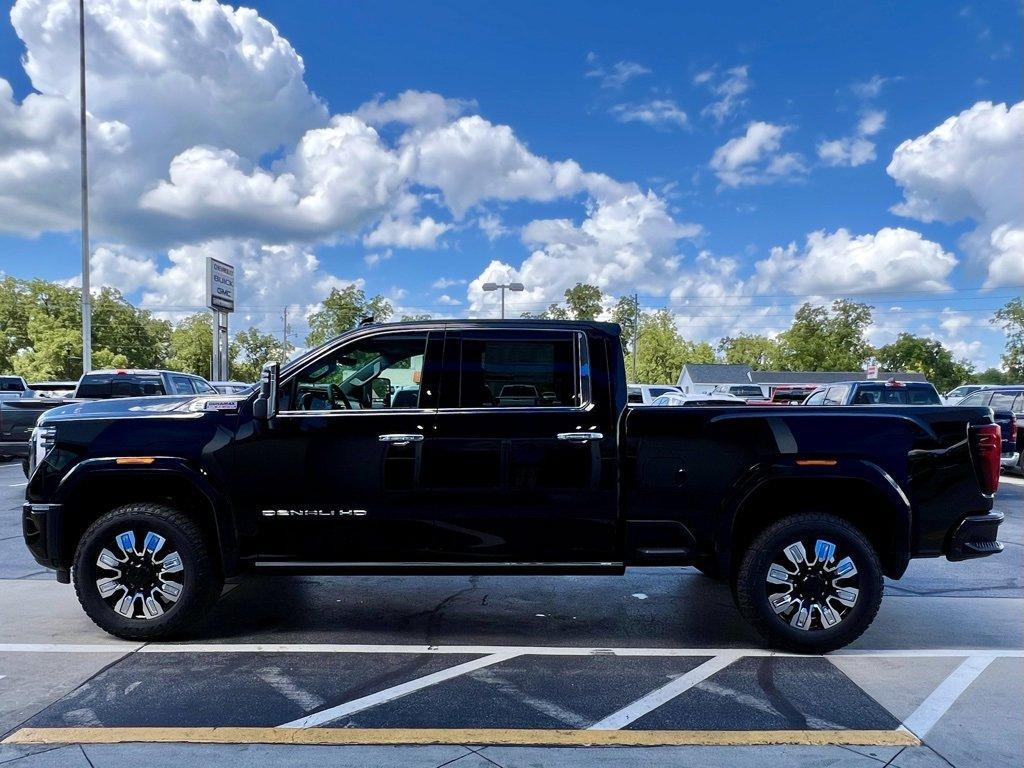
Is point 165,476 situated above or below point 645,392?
below

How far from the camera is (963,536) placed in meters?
4.61

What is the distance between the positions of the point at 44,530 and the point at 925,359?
12322cm

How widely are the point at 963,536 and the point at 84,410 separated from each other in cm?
575

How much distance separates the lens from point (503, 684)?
4078mm

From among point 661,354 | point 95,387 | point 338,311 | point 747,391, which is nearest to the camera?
point 95,387

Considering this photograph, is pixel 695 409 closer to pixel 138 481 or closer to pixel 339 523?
pixel 339 523

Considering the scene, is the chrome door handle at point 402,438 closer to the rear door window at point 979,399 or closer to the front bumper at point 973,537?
A: the front bumper at point 973,537

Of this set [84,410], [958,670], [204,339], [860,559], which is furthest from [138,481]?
[204,339]

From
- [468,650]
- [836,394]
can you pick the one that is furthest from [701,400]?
[468,650]

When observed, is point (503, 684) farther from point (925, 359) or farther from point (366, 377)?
point (925, 359)

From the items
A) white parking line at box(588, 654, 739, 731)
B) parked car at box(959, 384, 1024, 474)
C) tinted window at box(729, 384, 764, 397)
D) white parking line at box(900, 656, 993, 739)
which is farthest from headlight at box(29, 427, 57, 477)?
tinted window at box(729, 384, 764, 397)

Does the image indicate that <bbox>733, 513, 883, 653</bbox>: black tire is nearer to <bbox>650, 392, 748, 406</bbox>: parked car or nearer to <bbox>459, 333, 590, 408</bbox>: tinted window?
<bbox>459, 333, 590, 408</bbox>: tinted window

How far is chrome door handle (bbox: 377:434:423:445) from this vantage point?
4578mm

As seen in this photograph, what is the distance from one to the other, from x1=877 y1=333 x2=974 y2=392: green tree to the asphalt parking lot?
117436 millimetres
